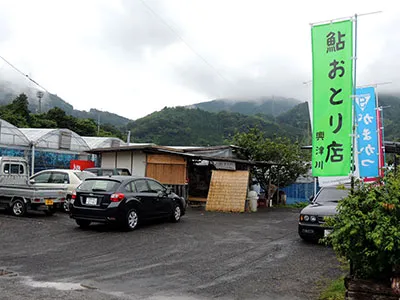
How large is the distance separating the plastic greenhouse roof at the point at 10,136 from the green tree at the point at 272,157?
42.4ft

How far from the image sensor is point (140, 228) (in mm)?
11914

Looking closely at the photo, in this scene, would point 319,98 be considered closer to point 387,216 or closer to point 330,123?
point 330,123

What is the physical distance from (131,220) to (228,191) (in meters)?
8.24

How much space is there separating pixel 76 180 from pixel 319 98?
11.4m

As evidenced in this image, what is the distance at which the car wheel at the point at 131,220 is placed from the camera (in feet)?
36.6

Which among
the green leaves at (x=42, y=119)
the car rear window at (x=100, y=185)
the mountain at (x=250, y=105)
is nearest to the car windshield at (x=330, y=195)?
the car rear window at (x=100, y=185)

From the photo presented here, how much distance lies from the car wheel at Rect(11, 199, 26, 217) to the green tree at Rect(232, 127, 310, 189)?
12.5 m

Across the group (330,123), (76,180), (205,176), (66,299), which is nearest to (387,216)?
(330,123)

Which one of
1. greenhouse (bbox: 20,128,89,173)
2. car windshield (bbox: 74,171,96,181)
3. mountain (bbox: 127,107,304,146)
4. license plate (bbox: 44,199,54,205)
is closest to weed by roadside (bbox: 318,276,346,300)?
license plate (bbox: 44,199,54,205)

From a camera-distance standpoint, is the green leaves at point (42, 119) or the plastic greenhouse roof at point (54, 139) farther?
the green leaves at point (42, 119)

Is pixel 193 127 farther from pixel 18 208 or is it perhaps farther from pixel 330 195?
pixel 330 195

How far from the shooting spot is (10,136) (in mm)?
24047

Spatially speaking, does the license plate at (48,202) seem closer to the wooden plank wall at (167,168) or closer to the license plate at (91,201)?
the license plate at (91,201)

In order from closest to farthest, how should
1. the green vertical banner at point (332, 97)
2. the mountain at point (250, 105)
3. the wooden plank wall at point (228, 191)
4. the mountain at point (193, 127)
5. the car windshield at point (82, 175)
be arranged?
1. the green vertical banner at point (332, 97)
2. the car windshield at point (82, 175)
3. the wooden plank wall at point (228, 191)
4. the mountain at point (193, 127)
5. the mountain at point (250, 105)
